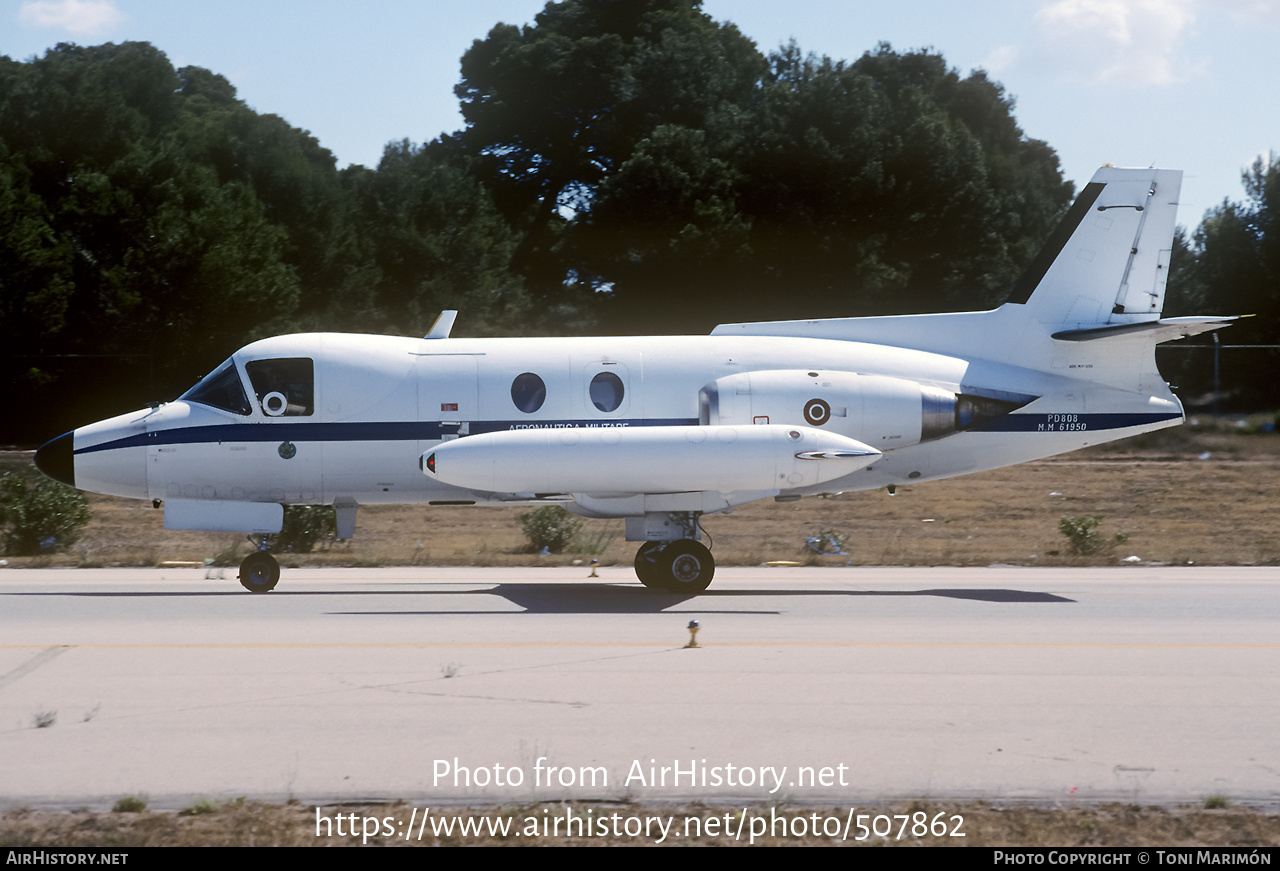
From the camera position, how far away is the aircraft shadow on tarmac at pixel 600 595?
13.7 metres

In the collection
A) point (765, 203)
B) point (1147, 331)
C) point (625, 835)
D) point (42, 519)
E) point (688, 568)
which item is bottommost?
point (625, 835)

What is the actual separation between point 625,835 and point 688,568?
9.02 m

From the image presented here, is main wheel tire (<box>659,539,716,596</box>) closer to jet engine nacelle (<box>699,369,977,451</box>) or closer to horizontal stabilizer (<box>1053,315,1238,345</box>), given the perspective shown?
jet engine nacelle (<box>699,369,977,451</box>)

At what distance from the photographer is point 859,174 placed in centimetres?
4584

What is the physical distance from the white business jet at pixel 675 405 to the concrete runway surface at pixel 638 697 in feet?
4.63

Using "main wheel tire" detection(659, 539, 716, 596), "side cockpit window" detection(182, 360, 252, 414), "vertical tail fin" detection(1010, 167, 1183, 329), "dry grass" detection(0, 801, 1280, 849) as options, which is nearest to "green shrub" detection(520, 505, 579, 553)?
"main wheel tire" detection(659, 539, 716, 596)

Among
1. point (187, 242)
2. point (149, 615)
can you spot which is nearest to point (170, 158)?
point (187, 242)

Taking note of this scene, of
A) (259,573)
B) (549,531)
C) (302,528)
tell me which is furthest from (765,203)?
(259,573)

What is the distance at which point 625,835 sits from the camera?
611cm

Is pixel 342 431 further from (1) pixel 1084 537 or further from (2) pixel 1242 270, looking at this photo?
(2) pixel 1242 270

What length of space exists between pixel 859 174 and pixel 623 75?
505 inches

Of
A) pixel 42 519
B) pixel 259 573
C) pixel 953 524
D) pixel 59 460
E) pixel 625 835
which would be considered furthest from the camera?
pixel 953 524

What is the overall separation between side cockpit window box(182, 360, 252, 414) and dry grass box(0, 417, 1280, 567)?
4.66 metres

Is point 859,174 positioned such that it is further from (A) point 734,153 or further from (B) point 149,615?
(B) point 149,615
